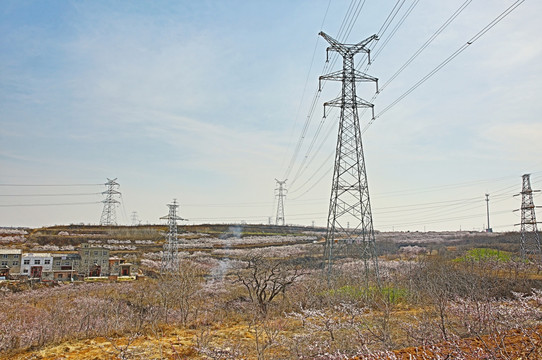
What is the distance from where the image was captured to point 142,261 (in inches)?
1820

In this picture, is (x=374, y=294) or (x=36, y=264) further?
(x=36, y=264)

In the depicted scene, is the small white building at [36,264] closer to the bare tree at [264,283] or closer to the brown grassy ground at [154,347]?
the bare tree at [264,283]

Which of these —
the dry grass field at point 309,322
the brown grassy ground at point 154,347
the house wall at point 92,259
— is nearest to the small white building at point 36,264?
the house wall at point 92,259

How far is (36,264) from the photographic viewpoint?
41.3 meters

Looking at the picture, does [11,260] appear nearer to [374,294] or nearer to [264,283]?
[264,283]

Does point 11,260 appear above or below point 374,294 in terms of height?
below

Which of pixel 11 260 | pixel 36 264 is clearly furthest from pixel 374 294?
pixel 11 260

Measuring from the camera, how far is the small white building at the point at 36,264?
4043cm

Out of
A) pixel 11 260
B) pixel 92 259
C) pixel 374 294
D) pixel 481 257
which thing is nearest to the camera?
pixel 374 294

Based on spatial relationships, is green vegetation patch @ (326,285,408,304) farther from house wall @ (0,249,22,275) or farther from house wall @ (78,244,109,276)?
house wall @ (0,249,22,275)

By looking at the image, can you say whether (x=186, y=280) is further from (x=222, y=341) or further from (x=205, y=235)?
(x=205, y=235)

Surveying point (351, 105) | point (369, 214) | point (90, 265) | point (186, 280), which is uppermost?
point (351, 105)

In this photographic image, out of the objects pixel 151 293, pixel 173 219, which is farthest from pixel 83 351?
pixel 173 219

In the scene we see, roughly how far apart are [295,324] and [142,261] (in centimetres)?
3998
